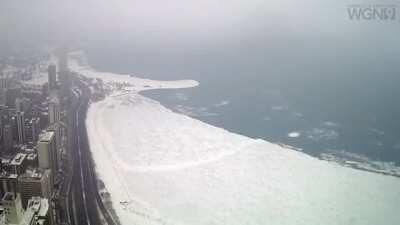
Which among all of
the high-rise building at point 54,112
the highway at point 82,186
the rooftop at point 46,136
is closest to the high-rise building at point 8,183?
the highway at point 82,186

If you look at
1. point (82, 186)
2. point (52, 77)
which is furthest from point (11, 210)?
point (52, 77)

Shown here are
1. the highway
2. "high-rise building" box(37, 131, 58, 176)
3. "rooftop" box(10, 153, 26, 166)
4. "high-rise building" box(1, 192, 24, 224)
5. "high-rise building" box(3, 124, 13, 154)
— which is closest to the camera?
"high-rise building" box(1, 192, 24, 224)

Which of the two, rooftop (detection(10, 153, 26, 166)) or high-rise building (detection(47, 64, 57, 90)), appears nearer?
rooftop (detection(10, 153, 26, 166))

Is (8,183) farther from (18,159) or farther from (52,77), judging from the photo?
(52,77)

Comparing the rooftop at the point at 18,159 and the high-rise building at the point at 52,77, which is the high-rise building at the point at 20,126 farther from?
the high-rise building at the point at 52,77

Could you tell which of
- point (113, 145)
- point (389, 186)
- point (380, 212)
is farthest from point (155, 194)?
point (389, 186)

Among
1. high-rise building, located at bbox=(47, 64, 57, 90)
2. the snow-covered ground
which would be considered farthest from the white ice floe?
high-rise building, located at bbox=(47, 64, 57, 90)

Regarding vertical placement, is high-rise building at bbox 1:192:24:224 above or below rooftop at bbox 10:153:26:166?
above

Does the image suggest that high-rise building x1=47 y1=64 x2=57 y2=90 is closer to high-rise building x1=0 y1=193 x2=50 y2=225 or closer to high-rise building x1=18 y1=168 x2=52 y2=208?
high-rise building x1=18 y1=168 x2=52 y2=208
